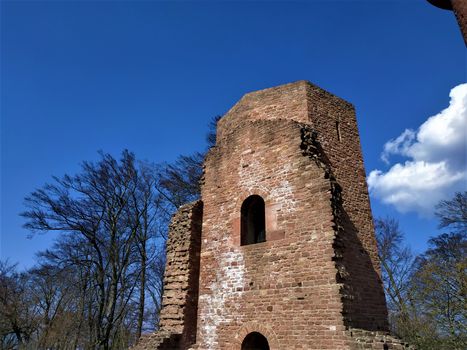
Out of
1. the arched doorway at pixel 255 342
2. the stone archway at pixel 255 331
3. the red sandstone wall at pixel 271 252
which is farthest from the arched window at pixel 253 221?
the arched doorway at pixel 255 342

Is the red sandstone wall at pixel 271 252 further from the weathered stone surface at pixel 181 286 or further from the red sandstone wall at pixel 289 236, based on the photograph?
the weathered stone surface at pixel 181 286

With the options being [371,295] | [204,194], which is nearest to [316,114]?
[204,194]

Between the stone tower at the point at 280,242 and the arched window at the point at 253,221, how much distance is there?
0.03 m

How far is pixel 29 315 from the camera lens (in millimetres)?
24922

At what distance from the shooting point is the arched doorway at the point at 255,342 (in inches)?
348

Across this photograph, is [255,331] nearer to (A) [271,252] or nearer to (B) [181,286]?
(A) [271,252]

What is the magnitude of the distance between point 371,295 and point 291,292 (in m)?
2.35

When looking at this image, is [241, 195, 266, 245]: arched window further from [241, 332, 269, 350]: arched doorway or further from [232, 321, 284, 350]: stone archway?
[241, 332, 269, 350]: arched doorway

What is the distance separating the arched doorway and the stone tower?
0.03 meters

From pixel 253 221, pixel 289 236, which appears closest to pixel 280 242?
pixel 289 236

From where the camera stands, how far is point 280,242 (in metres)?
9.07

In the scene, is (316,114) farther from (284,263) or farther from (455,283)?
(455,283)

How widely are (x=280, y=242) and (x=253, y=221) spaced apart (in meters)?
1.61

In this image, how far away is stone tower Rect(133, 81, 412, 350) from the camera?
319 inches
